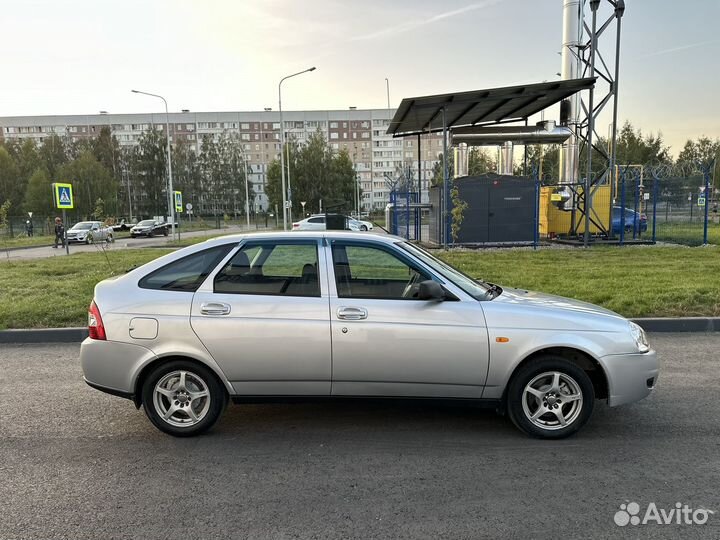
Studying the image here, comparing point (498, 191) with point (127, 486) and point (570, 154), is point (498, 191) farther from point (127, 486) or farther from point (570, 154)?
point (127, 486)

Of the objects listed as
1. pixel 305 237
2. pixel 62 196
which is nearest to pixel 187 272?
pixel 305 237

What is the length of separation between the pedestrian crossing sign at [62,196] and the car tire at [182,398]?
1771 cm

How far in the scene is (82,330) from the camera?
753 cm

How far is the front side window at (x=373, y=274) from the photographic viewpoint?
156 inches

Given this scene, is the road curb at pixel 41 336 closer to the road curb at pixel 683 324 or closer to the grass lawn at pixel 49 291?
the grass lawn at pixel 49 291

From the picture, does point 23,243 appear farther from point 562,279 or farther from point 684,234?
point 684,234

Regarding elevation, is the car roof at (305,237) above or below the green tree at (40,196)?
below

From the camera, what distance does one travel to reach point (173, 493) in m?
3.23

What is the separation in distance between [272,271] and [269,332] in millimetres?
574

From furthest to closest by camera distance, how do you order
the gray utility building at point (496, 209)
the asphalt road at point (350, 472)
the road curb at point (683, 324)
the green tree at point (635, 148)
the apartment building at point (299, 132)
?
the apartment building at point (299, 132), the green tree at point (635, 148), the gray utility building at point (496, 209), the road curb at point (683, 324), the asphalt road at point (350, 472)

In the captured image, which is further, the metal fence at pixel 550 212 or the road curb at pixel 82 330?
the metal fence at pixel 550 212

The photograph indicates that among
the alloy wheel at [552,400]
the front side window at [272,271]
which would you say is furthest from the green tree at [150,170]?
the alloy wheel at [552,400]

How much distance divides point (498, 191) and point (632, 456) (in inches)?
664

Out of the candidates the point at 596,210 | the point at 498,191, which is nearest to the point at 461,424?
the point at 498,191
